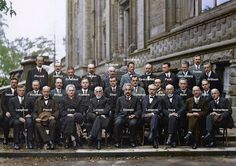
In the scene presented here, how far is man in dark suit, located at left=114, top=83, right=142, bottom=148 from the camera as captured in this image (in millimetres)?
10812

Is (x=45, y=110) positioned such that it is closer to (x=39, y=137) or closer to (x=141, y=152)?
(x=39, y=137)

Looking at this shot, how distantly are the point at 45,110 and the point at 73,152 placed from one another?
1.50 metres

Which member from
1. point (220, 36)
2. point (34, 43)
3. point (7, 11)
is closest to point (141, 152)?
point (7, 11)

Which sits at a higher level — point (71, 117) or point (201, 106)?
point (201, 106)

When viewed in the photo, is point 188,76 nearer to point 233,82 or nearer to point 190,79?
point 190,79

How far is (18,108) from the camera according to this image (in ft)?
36.7

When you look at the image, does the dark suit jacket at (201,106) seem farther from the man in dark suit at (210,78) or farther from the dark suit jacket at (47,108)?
the dark suit jacket at (47,108)

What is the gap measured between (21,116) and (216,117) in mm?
4835

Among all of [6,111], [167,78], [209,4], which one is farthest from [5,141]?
[209,4]

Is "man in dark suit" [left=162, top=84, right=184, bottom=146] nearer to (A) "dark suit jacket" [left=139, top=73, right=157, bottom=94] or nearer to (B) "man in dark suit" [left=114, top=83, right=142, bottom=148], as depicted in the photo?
(B) "man in dark suit" [left=114, top=83, right=142, bottom=148]

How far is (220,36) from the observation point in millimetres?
14719

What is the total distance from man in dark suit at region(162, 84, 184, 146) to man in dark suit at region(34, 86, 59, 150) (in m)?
2.71

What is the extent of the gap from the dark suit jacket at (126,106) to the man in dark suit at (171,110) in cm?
65

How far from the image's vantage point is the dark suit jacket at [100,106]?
36.2ft
